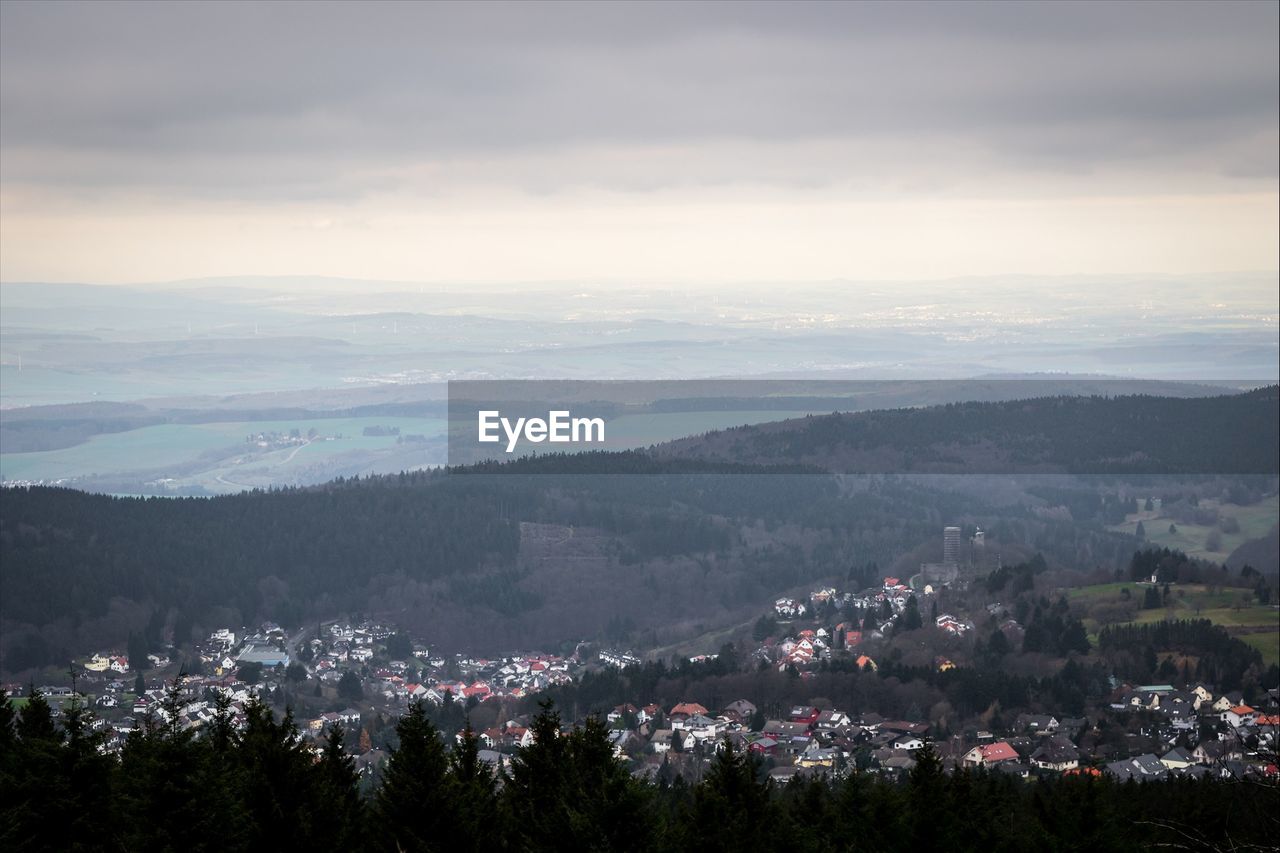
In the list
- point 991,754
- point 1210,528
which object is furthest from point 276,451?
point 991,754

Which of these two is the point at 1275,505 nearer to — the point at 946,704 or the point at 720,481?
the point at 720,481

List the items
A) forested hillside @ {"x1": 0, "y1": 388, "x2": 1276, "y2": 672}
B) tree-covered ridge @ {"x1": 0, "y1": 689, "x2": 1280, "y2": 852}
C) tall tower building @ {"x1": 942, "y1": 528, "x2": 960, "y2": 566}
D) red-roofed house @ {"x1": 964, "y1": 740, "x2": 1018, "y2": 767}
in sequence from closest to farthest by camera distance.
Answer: tree-covered ridge @ {"x1": 0, "y1": 689, "x2": 1280, "y2": 852}, red-roofed house @ {"x1": 964, "y1": 740, "x2": 1018, "y2": 767}, forested hillside @ {"x1": 0, "y1": 388, "x2": 1276, "y2": 672}, tall tower building @ {"x1": 942, "y1": 528, "x2": 960, "y2": 566}

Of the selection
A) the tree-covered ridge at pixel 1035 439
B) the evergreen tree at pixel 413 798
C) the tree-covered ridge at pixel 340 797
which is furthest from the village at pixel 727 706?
the tree-covered ridge at pixel 1035 439

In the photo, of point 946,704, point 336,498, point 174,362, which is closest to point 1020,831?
point 946,704

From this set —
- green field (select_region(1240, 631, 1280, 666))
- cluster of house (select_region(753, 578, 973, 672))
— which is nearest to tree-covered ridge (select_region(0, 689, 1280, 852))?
cluster of house (select_region(753, 578, 973, 672))

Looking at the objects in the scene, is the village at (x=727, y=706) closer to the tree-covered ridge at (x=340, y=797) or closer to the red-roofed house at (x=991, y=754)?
the red-roofed house at (x=991, y=754)

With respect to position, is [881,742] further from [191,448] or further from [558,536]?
[191,448]

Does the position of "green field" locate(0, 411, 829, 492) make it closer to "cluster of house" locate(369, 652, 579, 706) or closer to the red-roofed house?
"cluster of house" locate(369, 652, 579, 706)
